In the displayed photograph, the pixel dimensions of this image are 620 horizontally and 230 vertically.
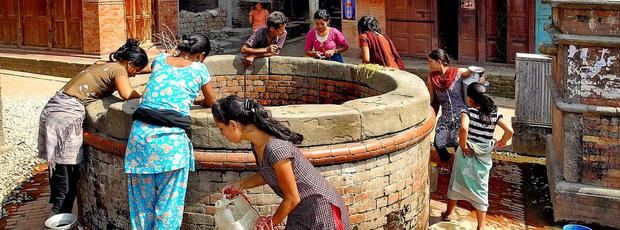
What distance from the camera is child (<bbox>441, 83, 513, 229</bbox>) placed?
6648 millimetres

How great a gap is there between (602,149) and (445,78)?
169 centimetres

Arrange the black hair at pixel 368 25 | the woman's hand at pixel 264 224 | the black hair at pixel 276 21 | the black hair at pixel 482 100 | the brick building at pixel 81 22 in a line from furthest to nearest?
1. the brick building at pixel 81 22
2. the black hair at pixel 368 25
3. the black hair at pixel 276 21
4. the black hair at pixel 482 100
5. the woman's hand at pixel 264 224

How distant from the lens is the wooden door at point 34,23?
17781mm

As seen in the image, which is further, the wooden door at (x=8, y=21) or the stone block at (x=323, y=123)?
the wooden door at (x=8, y=21)

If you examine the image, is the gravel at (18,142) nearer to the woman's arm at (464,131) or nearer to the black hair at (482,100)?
the woman's arm at (464,131)

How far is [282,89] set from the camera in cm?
898

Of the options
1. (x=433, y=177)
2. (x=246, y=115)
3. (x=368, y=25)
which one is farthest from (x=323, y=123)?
(x=368, y=25)

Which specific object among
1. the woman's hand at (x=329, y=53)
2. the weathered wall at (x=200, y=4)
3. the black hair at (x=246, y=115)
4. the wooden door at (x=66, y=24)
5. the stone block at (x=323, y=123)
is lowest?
the stone block at (x=323, y=123)

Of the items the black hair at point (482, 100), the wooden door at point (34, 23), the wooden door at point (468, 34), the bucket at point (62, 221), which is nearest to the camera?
the bucket at point (62, 221)

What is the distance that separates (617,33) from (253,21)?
10957 mm

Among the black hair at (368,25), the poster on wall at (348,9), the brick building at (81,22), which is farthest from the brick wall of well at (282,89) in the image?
the brick building at (81,22)

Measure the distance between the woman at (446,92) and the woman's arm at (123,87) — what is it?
10.3 ft

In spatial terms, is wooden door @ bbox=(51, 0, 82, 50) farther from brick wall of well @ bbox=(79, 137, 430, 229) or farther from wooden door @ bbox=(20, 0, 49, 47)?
brick wall of well @ bbox=(79, 137, 430, 229)

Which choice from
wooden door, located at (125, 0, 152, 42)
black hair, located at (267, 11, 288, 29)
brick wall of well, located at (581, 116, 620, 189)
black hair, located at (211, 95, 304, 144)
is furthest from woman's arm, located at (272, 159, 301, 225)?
wooden door, located at (125, 0, 152, 42)
